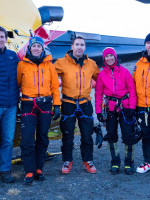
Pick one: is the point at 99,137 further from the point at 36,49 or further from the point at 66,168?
the point at 36,49

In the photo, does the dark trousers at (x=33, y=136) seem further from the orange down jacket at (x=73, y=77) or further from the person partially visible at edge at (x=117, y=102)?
the person partially visible at edge at (x=117, y=102)

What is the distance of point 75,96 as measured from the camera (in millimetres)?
3367

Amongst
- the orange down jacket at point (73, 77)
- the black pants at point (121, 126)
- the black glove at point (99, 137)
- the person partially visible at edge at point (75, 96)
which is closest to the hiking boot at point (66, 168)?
the person partially visible at edge at point (75, 96)

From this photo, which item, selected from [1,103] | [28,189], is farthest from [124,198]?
[1,103]

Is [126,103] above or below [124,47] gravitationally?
below

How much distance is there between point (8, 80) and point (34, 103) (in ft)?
1.32

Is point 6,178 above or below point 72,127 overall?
below

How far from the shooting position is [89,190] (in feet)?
9.27

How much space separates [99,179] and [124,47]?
720 centimetres

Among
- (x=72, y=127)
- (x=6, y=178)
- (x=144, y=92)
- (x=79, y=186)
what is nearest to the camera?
(x=79, y=186)

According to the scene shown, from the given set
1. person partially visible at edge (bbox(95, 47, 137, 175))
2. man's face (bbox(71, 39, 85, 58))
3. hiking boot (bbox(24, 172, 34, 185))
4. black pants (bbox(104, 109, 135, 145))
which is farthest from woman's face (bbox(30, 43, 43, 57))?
hiking boot (bbox(24, 172, 34, 185))

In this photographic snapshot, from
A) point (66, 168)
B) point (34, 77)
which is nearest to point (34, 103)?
point (34, 77)

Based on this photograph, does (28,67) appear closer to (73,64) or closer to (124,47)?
(73,64)

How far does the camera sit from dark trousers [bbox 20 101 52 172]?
2994 mm
